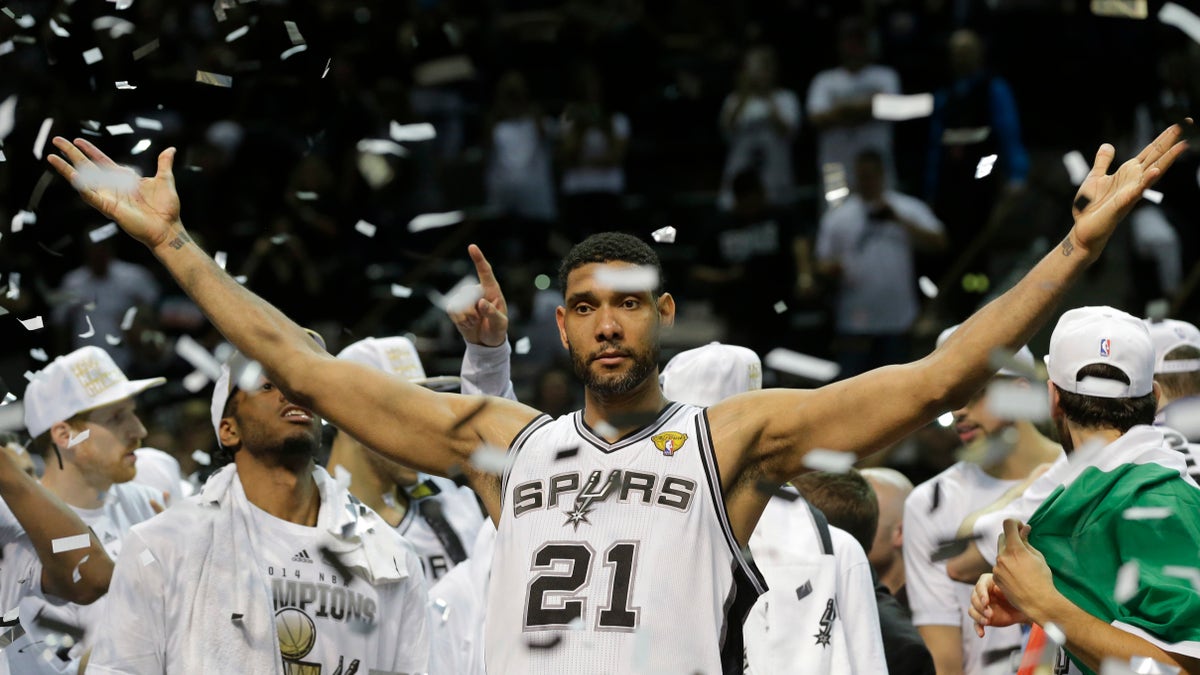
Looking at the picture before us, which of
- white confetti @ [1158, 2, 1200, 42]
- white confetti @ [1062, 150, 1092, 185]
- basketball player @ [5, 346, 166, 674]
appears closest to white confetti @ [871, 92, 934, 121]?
white confetti @ [1062, 150, 1092, 185]

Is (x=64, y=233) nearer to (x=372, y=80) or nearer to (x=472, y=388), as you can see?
(x=372, y=80)

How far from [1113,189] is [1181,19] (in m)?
8.03

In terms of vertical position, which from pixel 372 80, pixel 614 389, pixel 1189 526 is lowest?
pixel 1189 526

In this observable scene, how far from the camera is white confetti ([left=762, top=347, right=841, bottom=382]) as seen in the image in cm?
1047

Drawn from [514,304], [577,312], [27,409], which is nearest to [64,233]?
[514,304]

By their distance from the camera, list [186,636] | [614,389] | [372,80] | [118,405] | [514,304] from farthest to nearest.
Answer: [372,80] < [514,304] < [118,405] < [186,636] < [614,389]

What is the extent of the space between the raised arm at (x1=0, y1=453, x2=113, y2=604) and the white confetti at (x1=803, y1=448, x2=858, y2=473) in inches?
108

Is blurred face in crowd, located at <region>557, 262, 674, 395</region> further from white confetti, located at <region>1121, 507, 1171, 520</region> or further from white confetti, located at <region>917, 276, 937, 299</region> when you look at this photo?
white confetti, located at <region>917, 276, 937, 299</region>

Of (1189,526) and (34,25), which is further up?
(34,25)

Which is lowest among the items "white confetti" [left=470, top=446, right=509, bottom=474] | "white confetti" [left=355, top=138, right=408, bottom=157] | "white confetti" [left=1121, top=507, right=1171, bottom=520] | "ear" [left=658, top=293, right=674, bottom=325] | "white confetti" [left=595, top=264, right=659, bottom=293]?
"white confetti" [left=1121, top=507, right=1171, bottom=520]

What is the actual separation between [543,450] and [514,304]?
7159 mm

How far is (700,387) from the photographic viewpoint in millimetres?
5648

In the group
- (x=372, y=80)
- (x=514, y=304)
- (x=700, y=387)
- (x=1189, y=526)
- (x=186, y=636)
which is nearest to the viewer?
(x=1189, y=526)

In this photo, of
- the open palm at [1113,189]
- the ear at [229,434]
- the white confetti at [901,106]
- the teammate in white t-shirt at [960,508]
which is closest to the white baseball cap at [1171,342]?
the teammate in white t-shirt at [960,508]
